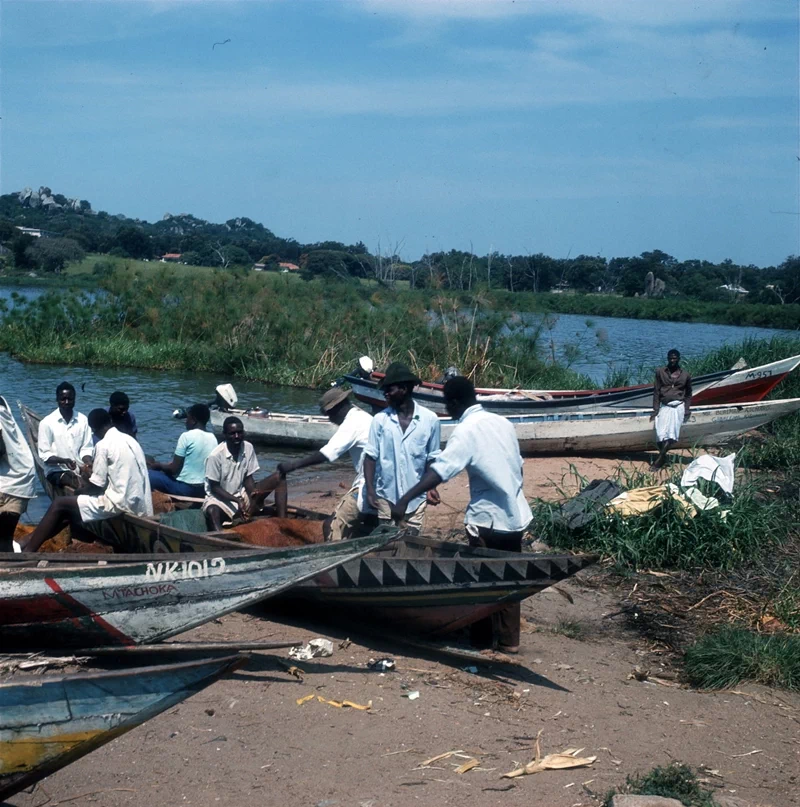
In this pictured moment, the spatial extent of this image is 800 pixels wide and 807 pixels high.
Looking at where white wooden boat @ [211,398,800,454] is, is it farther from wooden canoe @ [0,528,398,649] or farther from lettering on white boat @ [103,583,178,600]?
lettering on white boat @ [103,583,178,600]

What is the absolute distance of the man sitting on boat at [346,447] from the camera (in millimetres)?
6504

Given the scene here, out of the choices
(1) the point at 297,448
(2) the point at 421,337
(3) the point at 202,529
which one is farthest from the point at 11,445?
(2) the point at 421,337

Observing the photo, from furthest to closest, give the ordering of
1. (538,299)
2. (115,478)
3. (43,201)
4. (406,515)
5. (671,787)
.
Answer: (43,201), (538,299), (115,478), (406,515), (671,787)

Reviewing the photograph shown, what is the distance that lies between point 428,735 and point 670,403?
9483 mm

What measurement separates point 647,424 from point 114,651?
10196 millimetres

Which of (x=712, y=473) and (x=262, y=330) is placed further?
Result: (x=262, y=330)

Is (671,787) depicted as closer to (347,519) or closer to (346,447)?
(347,519)

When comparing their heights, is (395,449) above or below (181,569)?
above

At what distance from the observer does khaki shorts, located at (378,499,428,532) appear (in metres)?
6.24

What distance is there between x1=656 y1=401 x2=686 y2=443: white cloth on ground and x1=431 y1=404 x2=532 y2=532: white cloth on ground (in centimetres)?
815

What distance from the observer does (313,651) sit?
6.14m

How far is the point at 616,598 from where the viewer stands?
7578 millimetres

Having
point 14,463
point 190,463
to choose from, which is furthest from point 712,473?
point 14,463

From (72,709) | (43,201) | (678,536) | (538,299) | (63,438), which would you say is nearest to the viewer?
(72,709)
